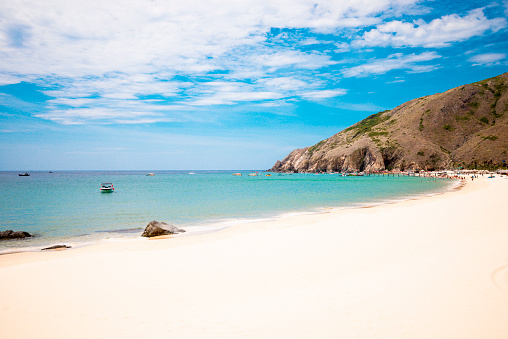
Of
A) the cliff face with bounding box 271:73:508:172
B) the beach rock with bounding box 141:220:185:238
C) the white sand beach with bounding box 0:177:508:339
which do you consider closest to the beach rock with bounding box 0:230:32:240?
the white sand beach with bounding box 0:177:508:339

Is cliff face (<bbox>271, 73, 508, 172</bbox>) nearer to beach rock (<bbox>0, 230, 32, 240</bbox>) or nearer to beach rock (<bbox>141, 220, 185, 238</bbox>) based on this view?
beach rock (<bbox>141, 220, 185, 238</bbox>)

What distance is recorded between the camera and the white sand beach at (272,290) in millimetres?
5340

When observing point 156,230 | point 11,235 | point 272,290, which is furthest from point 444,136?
point 11,235

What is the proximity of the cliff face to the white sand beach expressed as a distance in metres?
137

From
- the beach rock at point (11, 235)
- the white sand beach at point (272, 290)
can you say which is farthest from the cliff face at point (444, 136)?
the beach rock at point (11, 235)

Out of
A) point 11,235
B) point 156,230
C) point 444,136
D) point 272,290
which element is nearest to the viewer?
point 272,290

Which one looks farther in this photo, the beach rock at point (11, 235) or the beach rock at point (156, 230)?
the beach rock at point (156, 230)

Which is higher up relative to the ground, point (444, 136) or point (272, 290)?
point (444, 136)

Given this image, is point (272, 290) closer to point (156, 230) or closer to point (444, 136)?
point (156, 230)

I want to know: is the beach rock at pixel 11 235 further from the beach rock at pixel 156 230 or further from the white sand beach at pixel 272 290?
the beach rock at pixel 156 230

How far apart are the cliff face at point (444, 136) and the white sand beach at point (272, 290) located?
137 metres

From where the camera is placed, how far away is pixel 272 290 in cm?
711

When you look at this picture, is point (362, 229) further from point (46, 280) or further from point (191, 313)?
point (46, 280)

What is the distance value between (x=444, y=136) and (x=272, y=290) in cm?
17415
